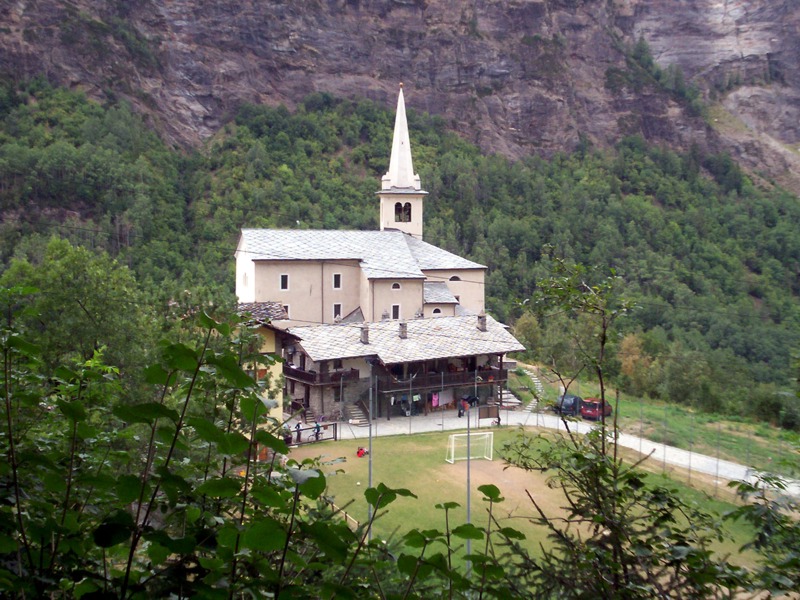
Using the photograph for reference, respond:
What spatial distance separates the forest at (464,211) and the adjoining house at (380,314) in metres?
6.98

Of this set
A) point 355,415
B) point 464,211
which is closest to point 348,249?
point 355,415

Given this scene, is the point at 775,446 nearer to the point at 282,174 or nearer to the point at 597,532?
the point at 597,532

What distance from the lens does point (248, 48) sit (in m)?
98.8

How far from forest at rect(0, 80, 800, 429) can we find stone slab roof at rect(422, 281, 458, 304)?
17.7 feet

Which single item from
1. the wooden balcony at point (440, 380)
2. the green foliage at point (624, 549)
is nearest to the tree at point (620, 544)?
the green foliage at point (624, 549)

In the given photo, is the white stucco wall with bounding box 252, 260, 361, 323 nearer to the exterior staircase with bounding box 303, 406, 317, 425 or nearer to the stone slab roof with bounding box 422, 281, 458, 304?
the stone slab roof with bounding box 422, 281, 458, 304

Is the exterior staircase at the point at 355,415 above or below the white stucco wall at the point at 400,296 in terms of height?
below

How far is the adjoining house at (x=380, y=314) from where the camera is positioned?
1167 inches

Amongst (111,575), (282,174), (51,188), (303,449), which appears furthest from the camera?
(282,174)

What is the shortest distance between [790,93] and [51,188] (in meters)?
117

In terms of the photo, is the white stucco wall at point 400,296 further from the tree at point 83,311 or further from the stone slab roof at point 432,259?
the tree at point 83,311

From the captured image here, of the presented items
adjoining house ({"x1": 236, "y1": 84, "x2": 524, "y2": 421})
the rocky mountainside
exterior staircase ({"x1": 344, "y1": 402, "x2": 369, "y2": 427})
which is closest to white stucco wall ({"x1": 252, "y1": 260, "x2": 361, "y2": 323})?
adjoining house ({"x1": 236, "y1": 84, "x2": 524, "y2": 421})

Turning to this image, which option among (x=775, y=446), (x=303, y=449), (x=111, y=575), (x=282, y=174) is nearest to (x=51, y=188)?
(x=282, y=174)

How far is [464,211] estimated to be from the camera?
82125 millimetres
